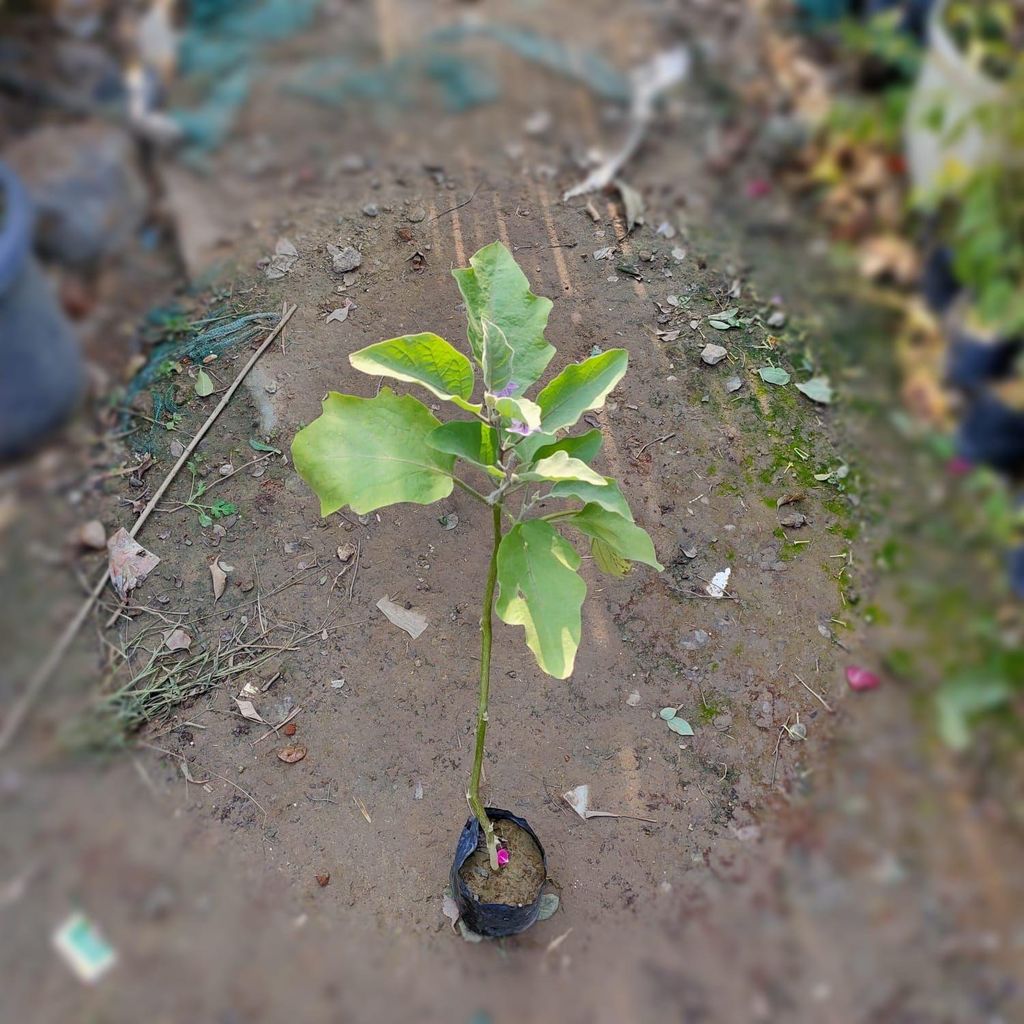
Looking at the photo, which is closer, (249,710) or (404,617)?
(249,710)

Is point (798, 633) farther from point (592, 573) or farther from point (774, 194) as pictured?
point (774, 194)

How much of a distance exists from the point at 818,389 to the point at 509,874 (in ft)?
5.99

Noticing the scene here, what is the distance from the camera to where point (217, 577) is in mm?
2373

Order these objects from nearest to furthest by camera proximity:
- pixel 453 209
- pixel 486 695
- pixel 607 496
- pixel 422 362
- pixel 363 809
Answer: pixel 607 496
pixel 422 362
pixel 486 695
pixel 363 809
pixel 453 209

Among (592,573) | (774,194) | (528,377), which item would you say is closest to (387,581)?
(592,573)

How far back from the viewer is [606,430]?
255 centimetres

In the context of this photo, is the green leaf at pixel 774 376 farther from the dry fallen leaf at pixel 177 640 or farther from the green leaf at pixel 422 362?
the dry fallen leaf at pixel 177 640

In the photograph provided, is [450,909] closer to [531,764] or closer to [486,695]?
[531,764]

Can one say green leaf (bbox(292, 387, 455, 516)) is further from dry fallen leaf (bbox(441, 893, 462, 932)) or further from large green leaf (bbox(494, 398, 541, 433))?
dry fallen leaf (bbox(441, 893, 462, 932))

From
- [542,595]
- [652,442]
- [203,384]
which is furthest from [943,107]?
[203,384]

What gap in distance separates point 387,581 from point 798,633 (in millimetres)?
1210

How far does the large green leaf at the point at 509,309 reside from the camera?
1465 mm

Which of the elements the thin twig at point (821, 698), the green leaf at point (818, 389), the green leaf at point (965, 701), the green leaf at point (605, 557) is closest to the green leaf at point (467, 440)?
the green leaf at point (605, 557)

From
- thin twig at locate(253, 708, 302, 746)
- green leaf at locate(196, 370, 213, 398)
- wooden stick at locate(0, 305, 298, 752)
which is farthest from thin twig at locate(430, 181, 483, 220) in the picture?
thin twig at locate(253, 708, 302, 746)
